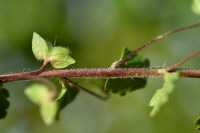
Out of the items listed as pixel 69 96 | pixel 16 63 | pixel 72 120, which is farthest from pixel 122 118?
pixel 69 96

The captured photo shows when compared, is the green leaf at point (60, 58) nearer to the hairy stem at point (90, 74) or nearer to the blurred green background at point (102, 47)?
the hairy stem at point (90, 74)

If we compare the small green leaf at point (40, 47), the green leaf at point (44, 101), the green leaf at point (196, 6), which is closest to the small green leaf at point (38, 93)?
the green leaf at point (44, 101)

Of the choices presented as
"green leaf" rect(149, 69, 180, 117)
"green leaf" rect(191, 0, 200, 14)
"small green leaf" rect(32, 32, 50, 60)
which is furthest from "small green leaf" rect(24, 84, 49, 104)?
"green leaf" rect(191, 0, 200, 14)

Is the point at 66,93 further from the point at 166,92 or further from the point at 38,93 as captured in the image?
the point at 166,92

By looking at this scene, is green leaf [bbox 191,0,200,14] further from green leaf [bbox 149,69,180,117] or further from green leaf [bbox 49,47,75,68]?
green leaf [bbox 49,47,75,68]

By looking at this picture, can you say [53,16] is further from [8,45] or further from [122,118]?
[122,118]
